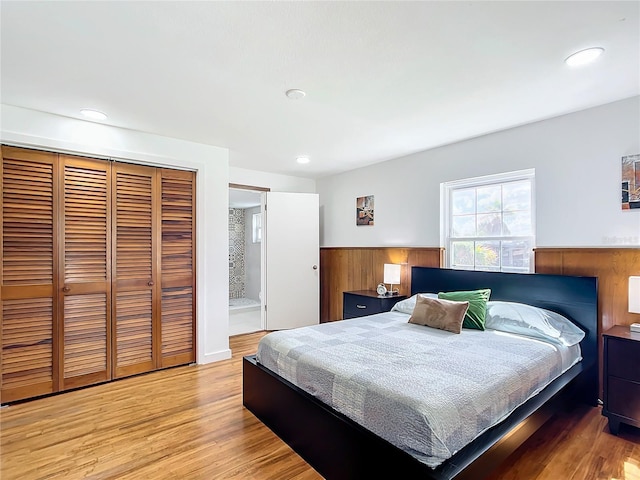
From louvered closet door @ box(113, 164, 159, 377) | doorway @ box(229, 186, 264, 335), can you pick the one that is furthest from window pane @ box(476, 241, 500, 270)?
doorway @ box(229, 186, 264, 335)

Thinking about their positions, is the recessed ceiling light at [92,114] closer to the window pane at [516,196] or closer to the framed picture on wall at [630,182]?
the window pane at [516,196]

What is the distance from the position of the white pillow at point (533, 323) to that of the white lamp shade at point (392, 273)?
1.31 meters

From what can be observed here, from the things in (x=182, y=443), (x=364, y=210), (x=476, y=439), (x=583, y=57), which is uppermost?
(x=583, y=57)

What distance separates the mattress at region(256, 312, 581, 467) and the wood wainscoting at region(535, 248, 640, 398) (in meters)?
0.42

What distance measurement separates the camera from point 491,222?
337cm

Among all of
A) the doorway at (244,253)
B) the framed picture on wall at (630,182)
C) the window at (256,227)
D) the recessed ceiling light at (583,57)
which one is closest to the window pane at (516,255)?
the framed picture on wall at (630,182)

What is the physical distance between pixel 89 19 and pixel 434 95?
217 cm

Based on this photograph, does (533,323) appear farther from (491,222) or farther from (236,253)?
(236,253)

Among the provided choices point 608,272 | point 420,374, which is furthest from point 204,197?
point 608,272

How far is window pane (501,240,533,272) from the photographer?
310cm

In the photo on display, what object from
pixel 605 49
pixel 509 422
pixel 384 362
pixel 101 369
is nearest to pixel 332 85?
pixel 605 49

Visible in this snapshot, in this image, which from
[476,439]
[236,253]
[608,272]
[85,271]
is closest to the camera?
[476,439]

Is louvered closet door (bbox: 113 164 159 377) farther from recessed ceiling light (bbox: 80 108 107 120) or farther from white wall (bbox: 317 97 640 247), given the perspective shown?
white wall (bbox: 317 97 640 247)

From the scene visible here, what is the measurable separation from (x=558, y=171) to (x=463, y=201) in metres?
0.94
